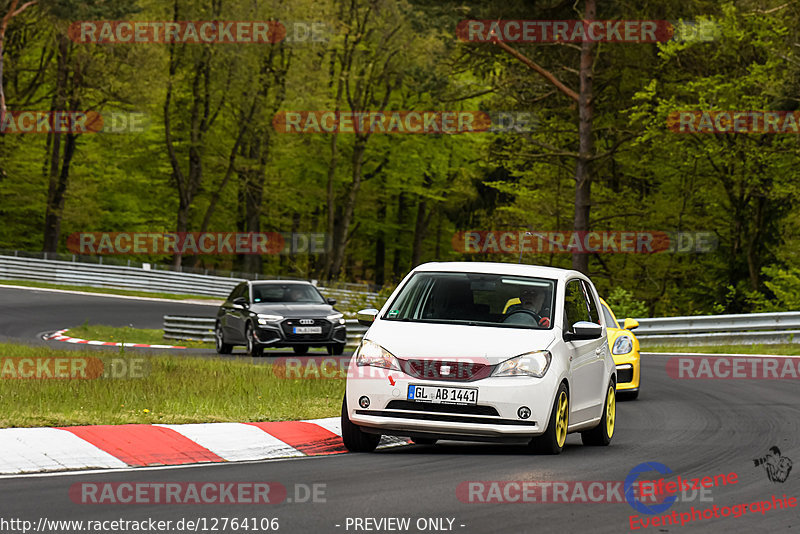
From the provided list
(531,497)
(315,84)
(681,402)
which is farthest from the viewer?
(315,84)

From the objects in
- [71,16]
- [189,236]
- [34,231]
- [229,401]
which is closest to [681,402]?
[229,401]

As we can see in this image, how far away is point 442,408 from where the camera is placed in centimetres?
961

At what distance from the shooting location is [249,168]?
64750 mm

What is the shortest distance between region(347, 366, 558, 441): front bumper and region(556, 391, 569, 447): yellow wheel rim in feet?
0.90

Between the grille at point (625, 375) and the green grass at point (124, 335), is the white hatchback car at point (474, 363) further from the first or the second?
the green grass at point (124, 335)

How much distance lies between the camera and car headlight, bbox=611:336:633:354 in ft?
54.5

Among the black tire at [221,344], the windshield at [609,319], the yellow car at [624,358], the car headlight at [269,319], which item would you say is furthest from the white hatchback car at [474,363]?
the black tire at [221,344]

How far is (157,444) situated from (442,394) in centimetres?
239

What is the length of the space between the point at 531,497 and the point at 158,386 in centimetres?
707

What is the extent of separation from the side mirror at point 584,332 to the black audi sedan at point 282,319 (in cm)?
1513

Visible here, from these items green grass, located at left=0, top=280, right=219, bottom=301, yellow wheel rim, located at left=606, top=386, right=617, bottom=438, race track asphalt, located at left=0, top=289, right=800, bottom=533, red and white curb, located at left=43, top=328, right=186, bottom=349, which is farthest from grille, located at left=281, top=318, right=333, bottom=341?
green grass, located at left=0, top=280, right=219, bottom=301

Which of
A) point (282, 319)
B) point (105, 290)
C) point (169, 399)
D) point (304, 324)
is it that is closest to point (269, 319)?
point (282, 319)

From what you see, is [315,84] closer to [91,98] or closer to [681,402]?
[91,98]

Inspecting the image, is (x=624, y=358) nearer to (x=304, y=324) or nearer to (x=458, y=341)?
(x=458, y=341)
